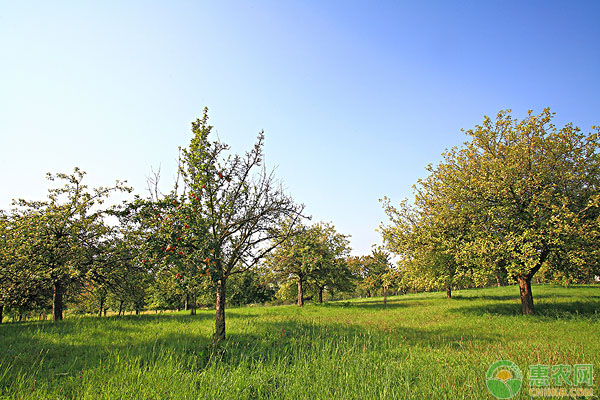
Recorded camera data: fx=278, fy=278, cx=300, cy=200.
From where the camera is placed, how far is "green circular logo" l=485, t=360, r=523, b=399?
5.24 metres

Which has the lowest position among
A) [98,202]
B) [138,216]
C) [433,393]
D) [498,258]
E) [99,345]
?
[99,345]

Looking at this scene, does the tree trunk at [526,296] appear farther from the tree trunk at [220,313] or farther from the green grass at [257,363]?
the tree trunk at [220,313]

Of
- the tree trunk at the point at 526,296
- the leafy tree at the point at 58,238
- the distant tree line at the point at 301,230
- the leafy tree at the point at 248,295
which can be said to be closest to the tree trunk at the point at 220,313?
the distant tree line at the point at 301,230

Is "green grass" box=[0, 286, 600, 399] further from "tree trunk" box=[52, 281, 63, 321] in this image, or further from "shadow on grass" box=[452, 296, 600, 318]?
"shadow on grass" box=[452, 296, 600, 318]

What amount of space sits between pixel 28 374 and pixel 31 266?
1072 cm

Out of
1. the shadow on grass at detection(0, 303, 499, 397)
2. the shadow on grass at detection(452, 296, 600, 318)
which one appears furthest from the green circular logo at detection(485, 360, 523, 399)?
the shadow on grass at detection(452, 296, 600, 318)

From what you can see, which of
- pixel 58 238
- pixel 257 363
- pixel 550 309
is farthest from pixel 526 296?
pixel 58 238

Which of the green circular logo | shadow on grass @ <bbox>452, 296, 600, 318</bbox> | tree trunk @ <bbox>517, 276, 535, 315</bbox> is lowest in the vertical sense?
shadow on grass @ <bbox>452, 296, 600, 318</bbox>

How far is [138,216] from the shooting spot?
9188 millimetres

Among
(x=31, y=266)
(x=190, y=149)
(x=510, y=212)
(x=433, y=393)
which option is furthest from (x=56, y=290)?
(x=510, y=212)

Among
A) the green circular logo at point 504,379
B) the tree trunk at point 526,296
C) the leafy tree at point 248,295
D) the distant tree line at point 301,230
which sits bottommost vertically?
the leafy tree at point 248,295

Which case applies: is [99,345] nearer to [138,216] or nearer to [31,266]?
[138,216]

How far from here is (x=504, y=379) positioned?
5.87m

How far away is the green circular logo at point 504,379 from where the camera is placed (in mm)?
5242
